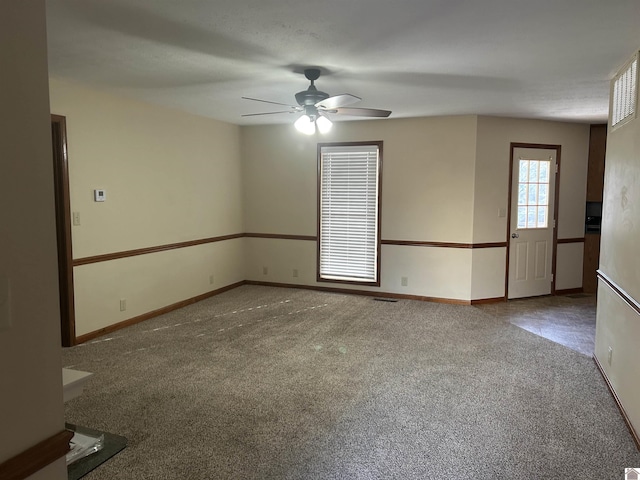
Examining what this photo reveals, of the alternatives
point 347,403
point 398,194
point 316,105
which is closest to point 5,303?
point 347,403

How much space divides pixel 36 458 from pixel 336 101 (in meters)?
3.11

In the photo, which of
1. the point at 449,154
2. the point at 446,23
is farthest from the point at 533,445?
the point at 449,154

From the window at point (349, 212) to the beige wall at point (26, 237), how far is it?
5.35 meters

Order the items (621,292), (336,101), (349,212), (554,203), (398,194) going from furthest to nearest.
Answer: (349,212) < (554,203) < (398,194) < (336,101) < (621,292)

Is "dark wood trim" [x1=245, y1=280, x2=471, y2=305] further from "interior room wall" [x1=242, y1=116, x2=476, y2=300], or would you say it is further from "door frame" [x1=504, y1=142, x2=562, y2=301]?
"door frame" [x1=504, y1=142, x2=562, y2=301]

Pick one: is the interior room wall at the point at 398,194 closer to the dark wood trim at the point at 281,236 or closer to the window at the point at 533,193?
the dark wood trim at the point at 281,236

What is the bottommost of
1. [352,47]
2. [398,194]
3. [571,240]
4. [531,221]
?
[571,240]

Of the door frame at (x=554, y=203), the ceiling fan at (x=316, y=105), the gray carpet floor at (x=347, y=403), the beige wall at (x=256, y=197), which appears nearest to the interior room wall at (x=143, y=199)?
the beige wall at (x=256, y=197)

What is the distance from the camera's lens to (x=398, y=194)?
240 inches

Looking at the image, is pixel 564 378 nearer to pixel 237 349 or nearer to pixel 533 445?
pixel 533 445

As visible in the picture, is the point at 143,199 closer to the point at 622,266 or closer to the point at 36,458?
the point at 36,458

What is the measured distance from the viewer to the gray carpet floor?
8.07 ft

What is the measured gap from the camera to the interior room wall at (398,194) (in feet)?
19.1

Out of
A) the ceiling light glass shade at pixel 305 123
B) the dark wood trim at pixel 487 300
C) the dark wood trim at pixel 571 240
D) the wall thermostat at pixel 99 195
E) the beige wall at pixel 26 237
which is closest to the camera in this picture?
the beige wall at pixel 26 237
